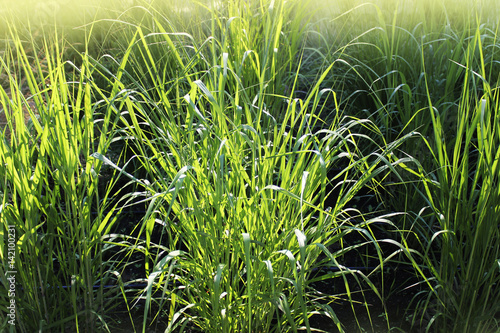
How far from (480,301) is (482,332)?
0.10 meters

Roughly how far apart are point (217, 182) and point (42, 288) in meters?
0.66

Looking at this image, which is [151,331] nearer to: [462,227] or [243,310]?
[243,310]

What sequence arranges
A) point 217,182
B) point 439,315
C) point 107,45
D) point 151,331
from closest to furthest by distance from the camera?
point 217,182 → point 439,315 → point 151,331 → point 107,45

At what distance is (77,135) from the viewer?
1.33 meters

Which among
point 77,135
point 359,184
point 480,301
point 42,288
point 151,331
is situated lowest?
point 151,331

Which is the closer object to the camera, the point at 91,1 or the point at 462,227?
the point at 462,227

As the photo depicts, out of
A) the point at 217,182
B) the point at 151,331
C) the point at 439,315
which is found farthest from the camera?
the point at 151,331

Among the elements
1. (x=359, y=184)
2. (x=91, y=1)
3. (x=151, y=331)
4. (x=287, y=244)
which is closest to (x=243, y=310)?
(x=287, y=244)

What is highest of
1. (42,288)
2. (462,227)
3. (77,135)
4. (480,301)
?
(77,135)

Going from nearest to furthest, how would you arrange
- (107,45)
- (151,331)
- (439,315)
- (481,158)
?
(481,158) → (439,315) → (151,331) → (107,45)

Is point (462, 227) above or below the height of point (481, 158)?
below

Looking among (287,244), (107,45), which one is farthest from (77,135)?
(107,45)

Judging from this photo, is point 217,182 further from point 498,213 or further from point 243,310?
point 498,213

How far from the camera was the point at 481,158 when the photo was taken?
1.29 metres
